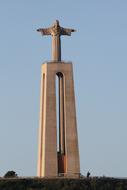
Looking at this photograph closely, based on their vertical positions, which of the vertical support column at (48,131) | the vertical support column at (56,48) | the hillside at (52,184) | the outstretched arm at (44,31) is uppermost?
the outstretched arm at (44,31)

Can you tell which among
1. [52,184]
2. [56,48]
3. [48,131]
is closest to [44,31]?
[56,48]

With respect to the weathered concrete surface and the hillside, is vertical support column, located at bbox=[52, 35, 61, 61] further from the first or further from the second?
the hillside

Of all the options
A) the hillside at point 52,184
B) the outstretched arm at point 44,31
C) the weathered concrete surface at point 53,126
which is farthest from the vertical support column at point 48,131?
the outstretched arm at point 44,31

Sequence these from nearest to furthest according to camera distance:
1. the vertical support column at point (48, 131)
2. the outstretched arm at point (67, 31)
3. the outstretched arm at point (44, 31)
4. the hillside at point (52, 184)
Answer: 1. the hillside at point (52, 184)
2. the vertical support column at point (48, 131)
3. the outstretched arm at point (44, 31)
4. the outstretched arm at point (67, 31)

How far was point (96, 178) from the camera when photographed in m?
66.6

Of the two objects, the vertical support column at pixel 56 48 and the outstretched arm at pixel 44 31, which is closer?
the vertical support column at pixel 56 48

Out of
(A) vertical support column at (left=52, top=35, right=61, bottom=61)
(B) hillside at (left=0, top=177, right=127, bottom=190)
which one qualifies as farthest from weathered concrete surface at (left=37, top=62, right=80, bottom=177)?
(B) hillside at (left=0, top=177, right=127, bottom=190)

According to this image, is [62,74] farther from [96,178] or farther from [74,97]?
[96,178]

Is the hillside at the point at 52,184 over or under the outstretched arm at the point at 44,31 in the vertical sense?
under

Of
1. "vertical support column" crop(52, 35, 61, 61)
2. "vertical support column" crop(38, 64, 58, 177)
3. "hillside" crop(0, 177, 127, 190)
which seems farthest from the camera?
"vertical support column" crop(52, 35, 61, 61)

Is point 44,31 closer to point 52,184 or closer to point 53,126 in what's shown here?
point 53,126

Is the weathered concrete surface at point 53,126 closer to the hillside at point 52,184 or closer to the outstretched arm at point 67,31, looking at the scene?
the hillside at point 52,184

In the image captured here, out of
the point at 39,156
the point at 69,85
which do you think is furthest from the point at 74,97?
the point at 39,156

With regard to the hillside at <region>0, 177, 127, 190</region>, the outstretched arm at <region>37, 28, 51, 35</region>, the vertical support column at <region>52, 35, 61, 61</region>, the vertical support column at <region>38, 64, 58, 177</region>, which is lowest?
the hillside at <region>0, 177, 127, 190</region>
